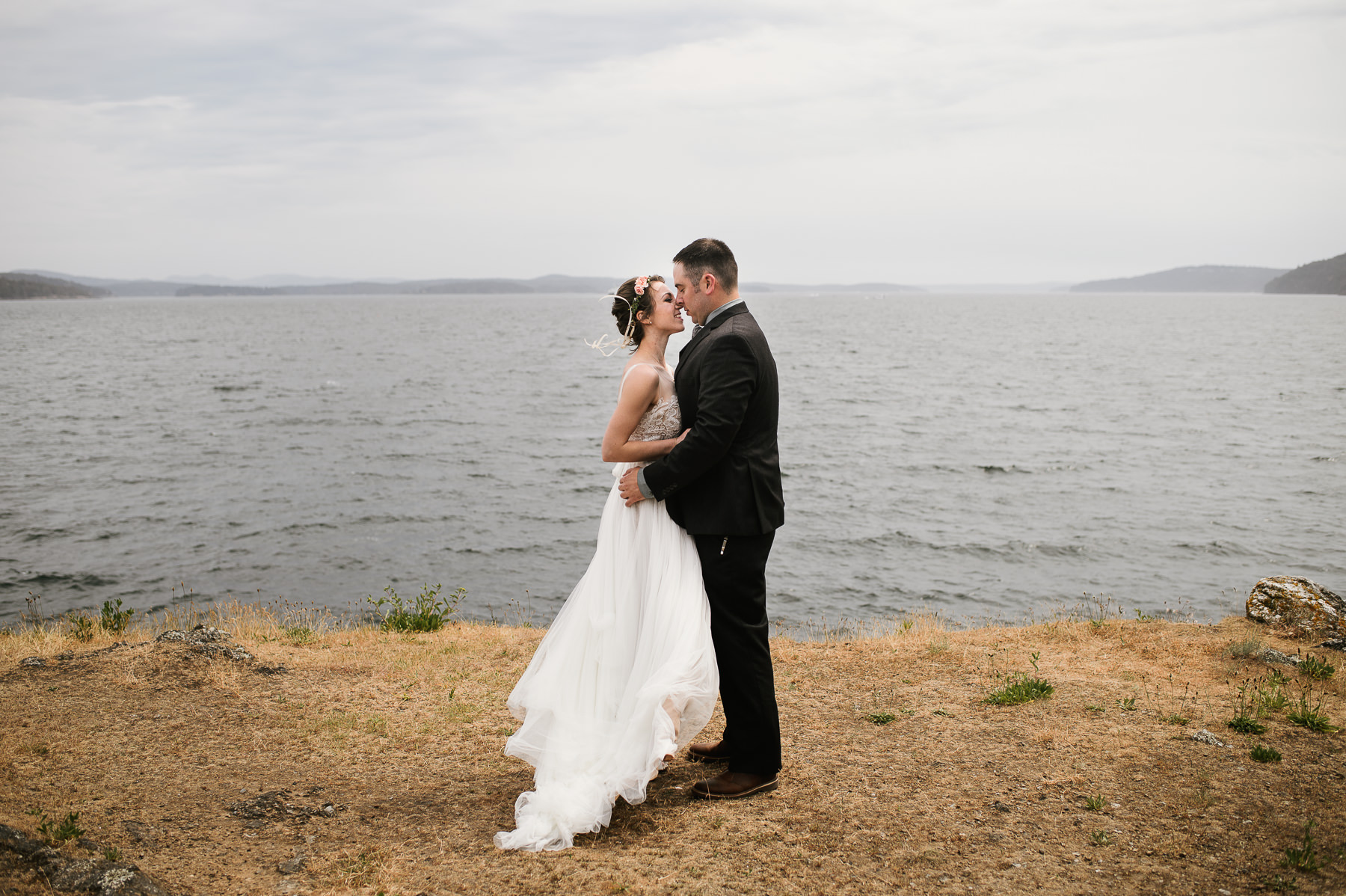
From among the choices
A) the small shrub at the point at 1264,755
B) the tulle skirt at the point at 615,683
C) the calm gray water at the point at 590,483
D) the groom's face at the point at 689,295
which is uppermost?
the groom's face at the point at 689,295

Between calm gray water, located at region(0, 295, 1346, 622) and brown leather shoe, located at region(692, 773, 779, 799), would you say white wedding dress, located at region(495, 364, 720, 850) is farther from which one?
calm gray water, located at region(0, 295, 1346, 622)

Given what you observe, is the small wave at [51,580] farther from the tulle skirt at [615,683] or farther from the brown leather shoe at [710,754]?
the tulle skirt at [615,683]

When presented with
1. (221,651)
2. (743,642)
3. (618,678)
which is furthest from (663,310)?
(221,651)

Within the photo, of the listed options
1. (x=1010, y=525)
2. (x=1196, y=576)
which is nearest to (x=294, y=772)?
(x=1196, y=576)

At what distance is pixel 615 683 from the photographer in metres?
5.43

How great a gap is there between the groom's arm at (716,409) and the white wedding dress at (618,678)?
359 mm

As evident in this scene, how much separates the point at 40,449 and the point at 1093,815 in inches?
1416

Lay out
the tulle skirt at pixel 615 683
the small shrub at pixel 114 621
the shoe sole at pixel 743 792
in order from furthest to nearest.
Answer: the small shrub at pixel 114 621 < the shoe sole at pixel 743 792 < the tulle skirt at pixel 615 683

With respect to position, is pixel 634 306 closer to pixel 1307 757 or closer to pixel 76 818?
pixel 76 818

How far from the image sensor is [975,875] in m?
4.66

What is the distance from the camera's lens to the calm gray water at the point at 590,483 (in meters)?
18.0

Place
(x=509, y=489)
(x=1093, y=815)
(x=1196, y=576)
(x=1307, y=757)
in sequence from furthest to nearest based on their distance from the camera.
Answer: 1. (x=509, y=489)
2. (x=1196, y=576)
3. (x=1307, y=757)
4. (x=1093, y=815)

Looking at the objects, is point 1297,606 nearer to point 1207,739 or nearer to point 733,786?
point 1207,739

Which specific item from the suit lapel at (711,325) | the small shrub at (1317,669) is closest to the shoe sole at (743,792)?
the suit lapel at (711,325)
